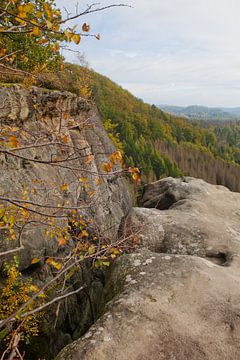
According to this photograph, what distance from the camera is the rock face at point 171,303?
18.9 feet

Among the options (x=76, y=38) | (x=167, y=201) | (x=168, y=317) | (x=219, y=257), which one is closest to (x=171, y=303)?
(x=168, y=317)

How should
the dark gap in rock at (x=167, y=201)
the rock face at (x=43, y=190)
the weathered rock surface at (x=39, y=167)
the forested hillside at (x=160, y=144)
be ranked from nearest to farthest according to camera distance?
the rock face at (x=43, y=190) < the weathered rock surface at (x=39, y=167) < the dark gap in rock at (x=167, y=201) < the forested hillside at (x=160, y=144)

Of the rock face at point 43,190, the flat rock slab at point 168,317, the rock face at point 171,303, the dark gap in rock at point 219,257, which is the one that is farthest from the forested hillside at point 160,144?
the flat rock slab at point 168,317

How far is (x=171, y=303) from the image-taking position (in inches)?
279

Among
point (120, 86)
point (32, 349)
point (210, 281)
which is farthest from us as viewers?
point (120, 86)

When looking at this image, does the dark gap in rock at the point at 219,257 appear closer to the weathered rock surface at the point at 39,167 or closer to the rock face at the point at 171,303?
the rock face at the point at 171,303

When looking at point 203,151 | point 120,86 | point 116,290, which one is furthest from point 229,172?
point 120,86

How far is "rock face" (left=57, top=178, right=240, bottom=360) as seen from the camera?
227 inches

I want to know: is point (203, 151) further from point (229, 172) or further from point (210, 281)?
point (210, 281)

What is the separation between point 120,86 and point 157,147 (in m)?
80.5

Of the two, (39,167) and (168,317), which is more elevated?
(39,167)

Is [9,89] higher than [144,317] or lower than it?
higher

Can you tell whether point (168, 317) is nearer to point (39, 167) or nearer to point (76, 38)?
point (76, 38)

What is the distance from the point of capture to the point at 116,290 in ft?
26.8
